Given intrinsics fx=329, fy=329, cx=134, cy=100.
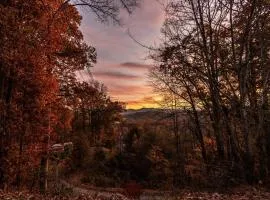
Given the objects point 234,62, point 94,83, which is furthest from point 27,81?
point 234,62

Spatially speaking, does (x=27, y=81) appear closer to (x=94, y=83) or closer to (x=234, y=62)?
(x=94, y=83)

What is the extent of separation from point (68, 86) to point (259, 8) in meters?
9.56

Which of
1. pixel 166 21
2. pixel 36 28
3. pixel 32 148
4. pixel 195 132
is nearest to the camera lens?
pixel 36 28

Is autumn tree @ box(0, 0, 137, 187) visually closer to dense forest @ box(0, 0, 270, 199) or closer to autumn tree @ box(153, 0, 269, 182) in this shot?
dense forest @ box(0, 0, 270, 199)

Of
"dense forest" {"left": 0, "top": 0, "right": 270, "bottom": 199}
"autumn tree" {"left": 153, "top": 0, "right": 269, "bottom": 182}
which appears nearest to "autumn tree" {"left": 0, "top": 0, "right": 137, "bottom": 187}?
"dense forest" {"left": 0, "top": 0, "right": 270, "bottom": 199}

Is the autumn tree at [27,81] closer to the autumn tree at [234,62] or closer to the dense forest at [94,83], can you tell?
the dense forest at [94,83]

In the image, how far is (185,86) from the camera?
1994 cm

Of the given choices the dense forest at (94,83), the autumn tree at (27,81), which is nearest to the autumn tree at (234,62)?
the dense forest at (94,83)

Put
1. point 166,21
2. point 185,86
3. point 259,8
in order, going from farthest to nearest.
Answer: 1. point 185,86
2. point 166,21
3. point 259,8

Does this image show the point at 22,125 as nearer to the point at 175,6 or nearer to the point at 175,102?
the point at 175,6

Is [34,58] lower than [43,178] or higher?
higher

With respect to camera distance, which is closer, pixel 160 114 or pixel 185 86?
pixel 185 86

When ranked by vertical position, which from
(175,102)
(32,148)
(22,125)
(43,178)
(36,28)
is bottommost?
(43,178)

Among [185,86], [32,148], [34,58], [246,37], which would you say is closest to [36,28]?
[34,58]
